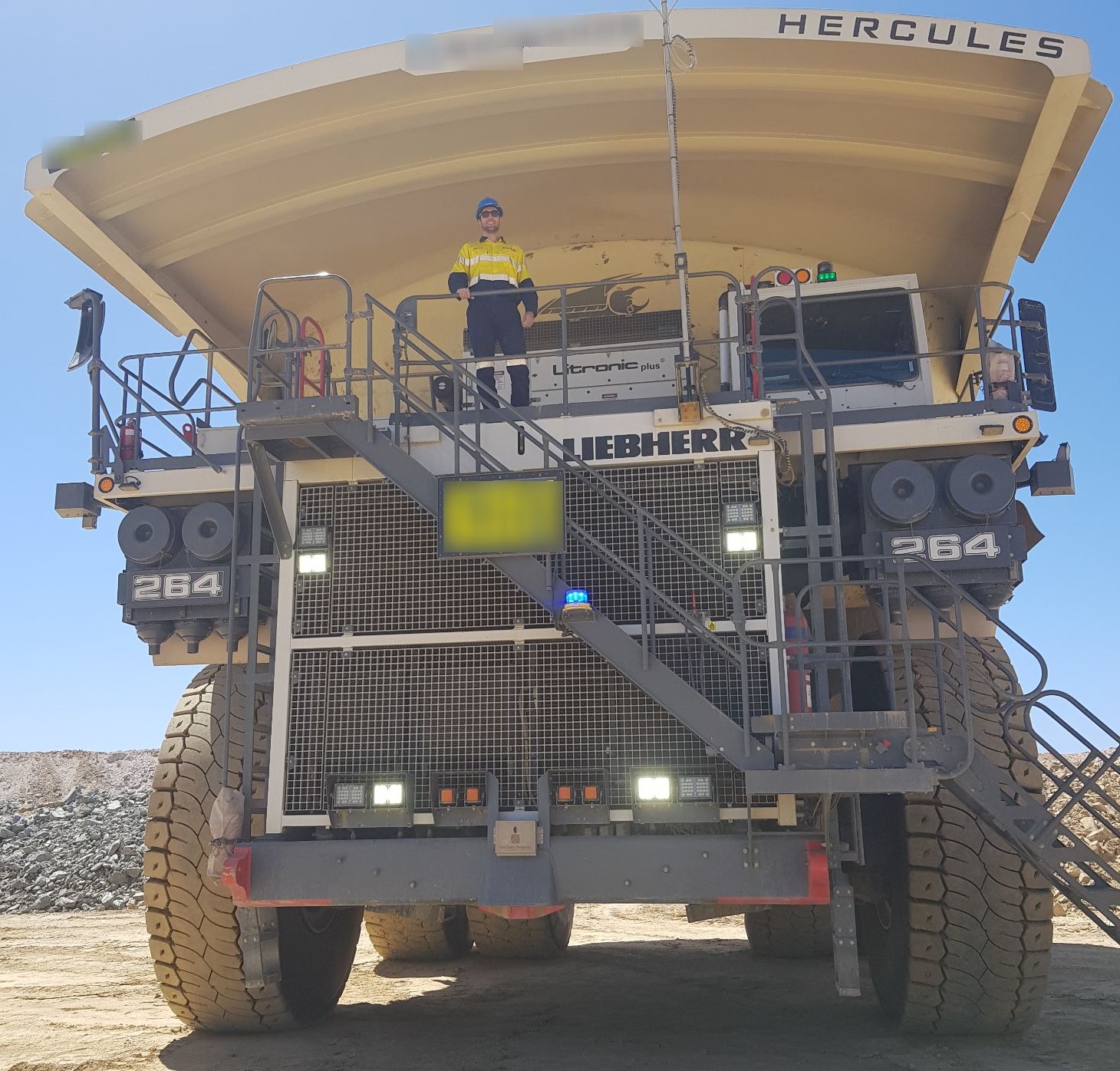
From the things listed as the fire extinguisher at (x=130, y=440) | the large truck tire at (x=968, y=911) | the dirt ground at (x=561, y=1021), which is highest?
the fire extinguisher at (x=130, y=440)

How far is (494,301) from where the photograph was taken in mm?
7531

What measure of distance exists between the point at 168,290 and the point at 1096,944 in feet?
32.0

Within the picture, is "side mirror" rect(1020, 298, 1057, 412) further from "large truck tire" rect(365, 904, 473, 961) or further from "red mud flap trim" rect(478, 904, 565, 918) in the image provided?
"large truck tire" rect(365, 904, 473, 961)

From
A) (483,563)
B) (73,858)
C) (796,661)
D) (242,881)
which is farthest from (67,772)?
(796,661)

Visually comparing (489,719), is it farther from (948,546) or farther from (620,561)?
(948,546)

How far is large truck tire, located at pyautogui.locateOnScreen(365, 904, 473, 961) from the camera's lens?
399 inches

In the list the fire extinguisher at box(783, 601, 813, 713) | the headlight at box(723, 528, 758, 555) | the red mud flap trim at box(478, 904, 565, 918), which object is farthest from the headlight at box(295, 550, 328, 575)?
the fire extinguisher at box(783, 601, 813, 713)

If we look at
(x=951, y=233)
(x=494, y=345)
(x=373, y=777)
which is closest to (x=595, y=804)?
(x=373, y=777)

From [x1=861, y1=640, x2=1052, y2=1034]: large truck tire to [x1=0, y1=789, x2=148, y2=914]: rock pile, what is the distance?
1224 centimetres

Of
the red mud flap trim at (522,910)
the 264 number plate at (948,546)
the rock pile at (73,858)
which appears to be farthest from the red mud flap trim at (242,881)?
the rock pile at (73,858)

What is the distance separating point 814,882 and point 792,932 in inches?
197

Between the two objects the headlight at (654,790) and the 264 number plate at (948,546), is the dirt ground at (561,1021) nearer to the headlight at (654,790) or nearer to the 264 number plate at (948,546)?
the headlight at (654,790)

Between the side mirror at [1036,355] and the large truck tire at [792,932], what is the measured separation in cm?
486

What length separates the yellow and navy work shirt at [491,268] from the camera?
25.3 ft
